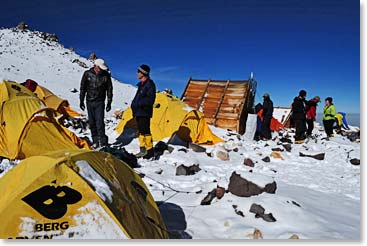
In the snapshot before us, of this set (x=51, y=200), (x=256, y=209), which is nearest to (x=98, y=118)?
(x=256, y=209)

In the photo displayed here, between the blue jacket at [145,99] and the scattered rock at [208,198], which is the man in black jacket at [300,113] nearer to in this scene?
the blue jacket at [145,99]

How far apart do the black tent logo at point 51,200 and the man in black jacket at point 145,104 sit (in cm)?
293

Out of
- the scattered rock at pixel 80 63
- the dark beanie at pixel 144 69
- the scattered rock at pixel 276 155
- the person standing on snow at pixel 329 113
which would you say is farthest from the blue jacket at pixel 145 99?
the scattered rock at pixel 80 63

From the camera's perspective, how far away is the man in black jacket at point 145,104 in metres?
4.38

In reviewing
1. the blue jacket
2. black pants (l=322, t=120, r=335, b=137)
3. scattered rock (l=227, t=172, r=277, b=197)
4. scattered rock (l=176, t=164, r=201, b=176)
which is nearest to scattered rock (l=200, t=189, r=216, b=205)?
scattered rock (l=227, t=172, r=277, b=197)

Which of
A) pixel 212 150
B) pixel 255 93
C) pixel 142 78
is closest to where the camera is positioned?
pixel 142 78

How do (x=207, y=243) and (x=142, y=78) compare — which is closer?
(x=207, y=243)

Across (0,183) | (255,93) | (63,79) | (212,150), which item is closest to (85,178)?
(0,183)

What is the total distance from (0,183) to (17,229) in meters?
0.36

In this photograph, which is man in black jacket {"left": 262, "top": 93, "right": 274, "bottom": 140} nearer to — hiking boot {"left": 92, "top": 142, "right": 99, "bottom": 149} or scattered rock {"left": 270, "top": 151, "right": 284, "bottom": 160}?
scattered rock {"left": 270, "top": 151, "right": 284, "bottom": 160}

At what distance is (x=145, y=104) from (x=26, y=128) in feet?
5.05

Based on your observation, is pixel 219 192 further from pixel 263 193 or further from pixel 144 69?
pixel 144 69

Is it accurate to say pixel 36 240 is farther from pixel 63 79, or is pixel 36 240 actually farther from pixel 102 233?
pixel 63 79

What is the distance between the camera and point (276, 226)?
7.64 ft
